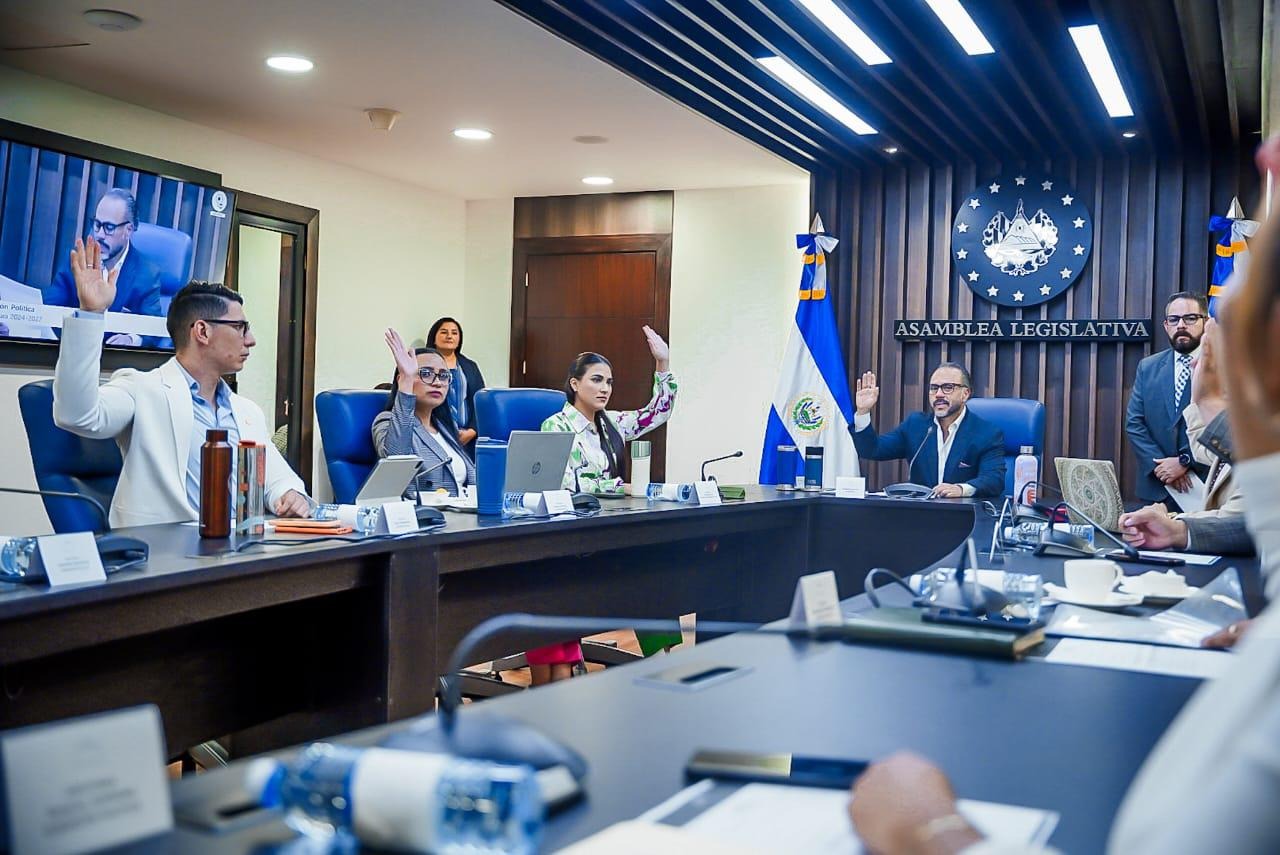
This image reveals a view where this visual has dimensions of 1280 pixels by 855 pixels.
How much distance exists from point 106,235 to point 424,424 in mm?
2182

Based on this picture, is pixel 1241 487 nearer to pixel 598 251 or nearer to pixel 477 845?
pixel 477 845

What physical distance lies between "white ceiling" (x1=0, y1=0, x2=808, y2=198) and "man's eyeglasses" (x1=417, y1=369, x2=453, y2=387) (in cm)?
137

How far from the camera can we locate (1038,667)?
4.67 feet

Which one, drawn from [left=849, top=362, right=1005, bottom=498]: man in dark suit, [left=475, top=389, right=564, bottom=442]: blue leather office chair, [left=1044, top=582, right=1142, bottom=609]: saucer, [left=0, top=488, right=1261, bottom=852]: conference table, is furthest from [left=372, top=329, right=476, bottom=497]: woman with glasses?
[left=1044, top=582, right=1142, bottom=609]: saucer

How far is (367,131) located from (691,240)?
2.38 metres

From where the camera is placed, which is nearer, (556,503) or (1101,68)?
(556,503)

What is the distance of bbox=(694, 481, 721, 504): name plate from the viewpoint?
3787mm

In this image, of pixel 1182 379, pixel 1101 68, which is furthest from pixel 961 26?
pixel 1182 379

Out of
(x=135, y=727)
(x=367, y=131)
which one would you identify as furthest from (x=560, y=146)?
(x=135, y=727)

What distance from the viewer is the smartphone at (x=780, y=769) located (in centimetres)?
94

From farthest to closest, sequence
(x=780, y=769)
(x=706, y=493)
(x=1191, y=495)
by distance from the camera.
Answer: (x=1191, y=495), (x=706, y=493), (x=780, y=769)

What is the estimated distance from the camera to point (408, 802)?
2.30 feet

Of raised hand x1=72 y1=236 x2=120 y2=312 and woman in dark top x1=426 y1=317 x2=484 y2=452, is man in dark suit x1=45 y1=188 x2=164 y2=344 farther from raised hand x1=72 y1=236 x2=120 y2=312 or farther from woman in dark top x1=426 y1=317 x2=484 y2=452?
raised hand x1=72 y1=236 x2=120 y2=312

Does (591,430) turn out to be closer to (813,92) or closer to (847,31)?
(847,31)
